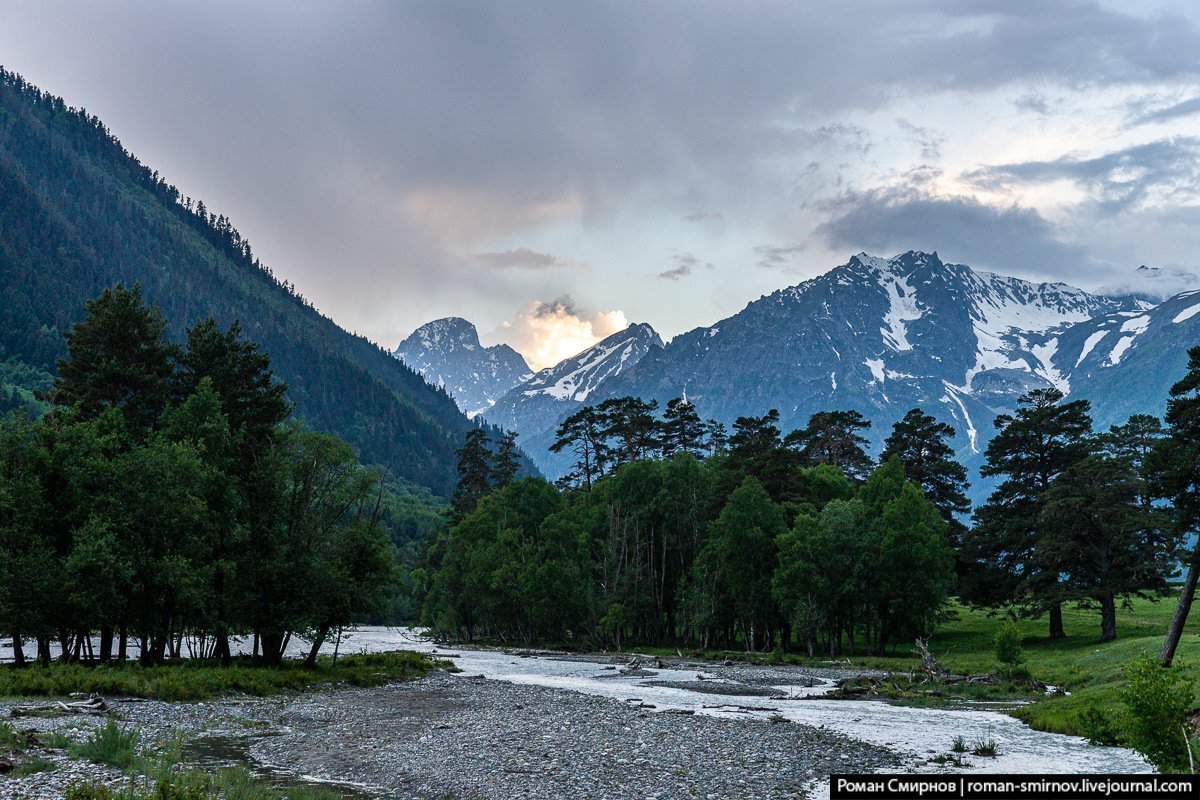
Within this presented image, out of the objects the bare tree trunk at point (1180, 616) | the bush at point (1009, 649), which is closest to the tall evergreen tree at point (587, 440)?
the bush at point (1009, 649)

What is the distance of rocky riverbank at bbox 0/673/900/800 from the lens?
2684cm

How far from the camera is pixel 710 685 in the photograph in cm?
6406

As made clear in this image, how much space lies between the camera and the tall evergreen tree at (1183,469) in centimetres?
4678

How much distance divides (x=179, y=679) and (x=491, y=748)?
24.5 metres

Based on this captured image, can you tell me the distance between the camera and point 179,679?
48562 mm

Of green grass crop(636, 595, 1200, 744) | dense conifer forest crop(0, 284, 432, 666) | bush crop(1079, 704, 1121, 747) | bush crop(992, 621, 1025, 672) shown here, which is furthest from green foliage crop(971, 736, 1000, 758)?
dense conifer forest crop(0, 284, 432, 666)

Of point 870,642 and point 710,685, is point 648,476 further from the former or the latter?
point 710,685

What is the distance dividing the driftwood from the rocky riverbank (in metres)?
0.78

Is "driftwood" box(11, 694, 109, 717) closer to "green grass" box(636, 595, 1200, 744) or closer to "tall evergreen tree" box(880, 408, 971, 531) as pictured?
"green grass" box(636, 595, 1200, 744)

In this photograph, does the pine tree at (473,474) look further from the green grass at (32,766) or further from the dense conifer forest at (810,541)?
the green grass at (32,766)

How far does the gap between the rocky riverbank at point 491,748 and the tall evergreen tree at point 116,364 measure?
24137 millimetres

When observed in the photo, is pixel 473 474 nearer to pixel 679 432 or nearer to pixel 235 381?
pixel 679 432

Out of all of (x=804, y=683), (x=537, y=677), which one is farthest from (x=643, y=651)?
(x=804, y=683)

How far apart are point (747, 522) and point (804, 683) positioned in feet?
95.5
